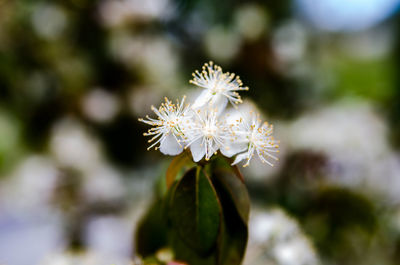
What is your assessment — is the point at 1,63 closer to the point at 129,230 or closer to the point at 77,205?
the point at 77,205

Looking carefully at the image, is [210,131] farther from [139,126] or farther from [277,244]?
[139,126]

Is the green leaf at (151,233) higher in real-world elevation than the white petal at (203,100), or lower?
lower

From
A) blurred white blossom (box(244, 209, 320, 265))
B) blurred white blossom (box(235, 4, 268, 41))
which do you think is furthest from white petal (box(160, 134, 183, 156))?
blurred white blossom (box(235, 4, 268, 41))

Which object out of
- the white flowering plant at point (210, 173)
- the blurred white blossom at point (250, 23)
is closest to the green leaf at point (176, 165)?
the white flowering plant at point (210, 173)

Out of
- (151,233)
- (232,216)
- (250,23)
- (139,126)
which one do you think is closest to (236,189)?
(232,216)

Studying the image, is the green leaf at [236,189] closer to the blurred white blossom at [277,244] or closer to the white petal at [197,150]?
the white petal at [197,150]

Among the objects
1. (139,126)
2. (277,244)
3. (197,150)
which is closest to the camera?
(197,150)
